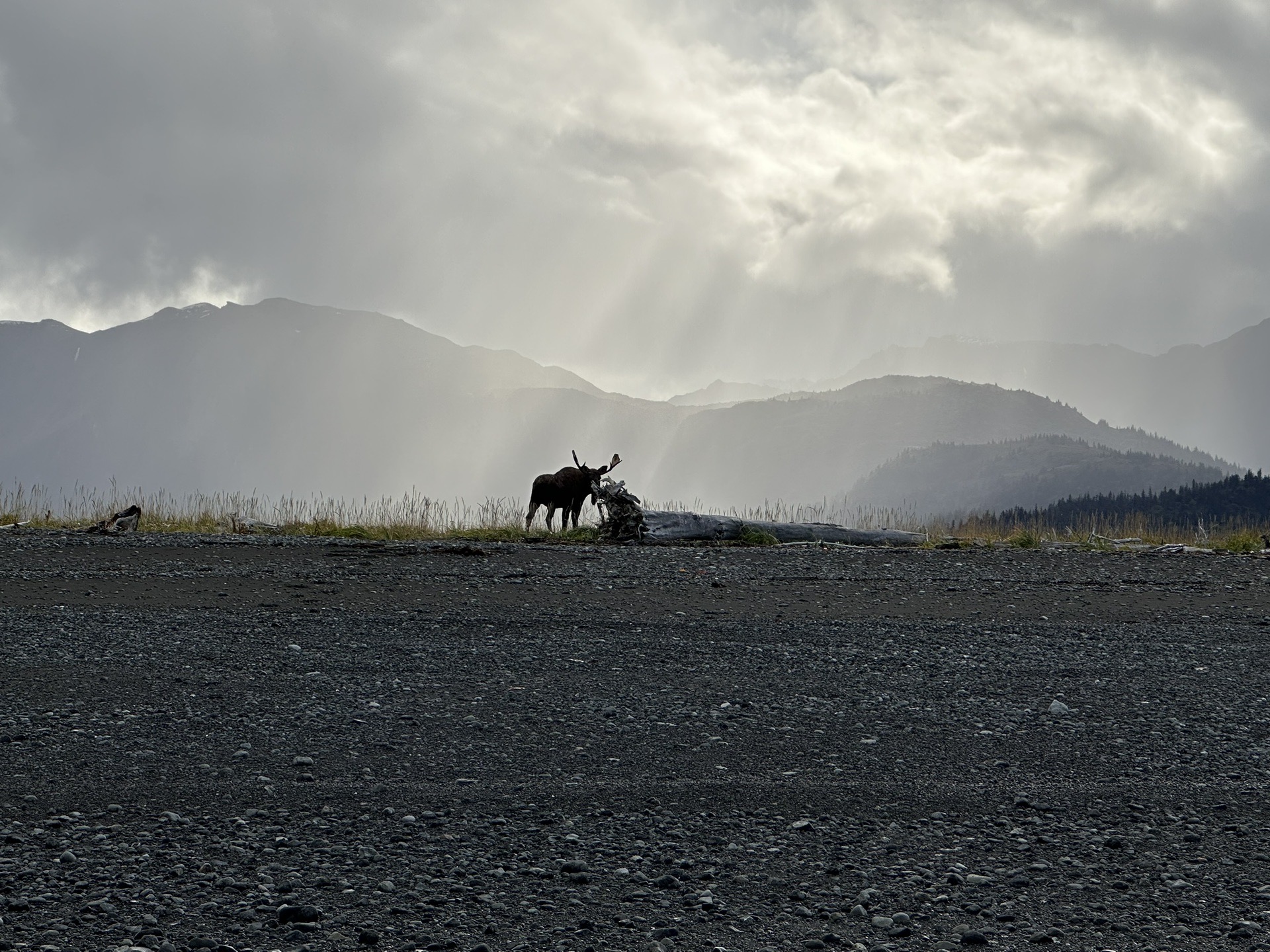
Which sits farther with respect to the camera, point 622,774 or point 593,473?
point 593,473

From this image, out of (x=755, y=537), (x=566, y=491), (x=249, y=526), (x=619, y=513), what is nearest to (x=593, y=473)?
(x=566, y=491)

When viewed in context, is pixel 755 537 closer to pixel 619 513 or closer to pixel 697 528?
pixel 697 528

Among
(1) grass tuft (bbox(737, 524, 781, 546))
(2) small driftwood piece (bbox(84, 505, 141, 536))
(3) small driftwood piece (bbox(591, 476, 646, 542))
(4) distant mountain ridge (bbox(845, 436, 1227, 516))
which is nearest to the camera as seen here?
(2) small driftwood piece (bbox(84, 505, 141, 536))

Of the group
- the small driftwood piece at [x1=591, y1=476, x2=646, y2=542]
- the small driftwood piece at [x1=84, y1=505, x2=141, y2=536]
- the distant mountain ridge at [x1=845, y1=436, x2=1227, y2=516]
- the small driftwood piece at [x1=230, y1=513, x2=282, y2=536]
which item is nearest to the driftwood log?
the small driftwood piece at [x1=591, y1=476, x2=646, y2=542]

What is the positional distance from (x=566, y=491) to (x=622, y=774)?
39.9 feet

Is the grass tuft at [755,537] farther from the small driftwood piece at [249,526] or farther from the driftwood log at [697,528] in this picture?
the small driftwood piece at [249,526]

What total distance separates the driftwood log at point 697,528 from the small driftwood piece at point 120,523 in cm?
700

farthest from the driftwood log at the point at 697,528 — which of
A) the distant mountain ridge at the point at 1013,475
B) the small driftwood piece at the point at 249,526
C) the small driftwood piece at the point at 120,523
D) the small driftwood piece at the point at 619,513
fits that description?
the distant mountain ridge at the point at 1013,475

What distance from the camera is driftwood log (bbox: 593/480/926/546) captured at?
16.2 meters

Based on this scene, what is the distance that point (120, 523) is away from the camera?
1534 centimetres

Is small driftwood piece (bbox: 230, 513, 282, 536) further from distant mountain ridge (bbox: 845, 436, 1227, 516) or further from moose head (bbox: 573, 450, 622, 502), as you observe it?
distant mountain ridge (bbox: 845, 436, 1227, 516)

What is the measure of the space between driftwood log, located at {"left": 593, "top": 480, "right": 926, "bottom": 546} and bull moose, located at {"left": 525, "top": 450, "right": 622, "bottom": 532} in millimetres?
295

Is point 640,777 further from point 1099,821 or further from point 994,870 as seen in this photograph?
point 1099,821

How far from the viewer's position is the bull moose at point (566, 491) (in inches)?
663
